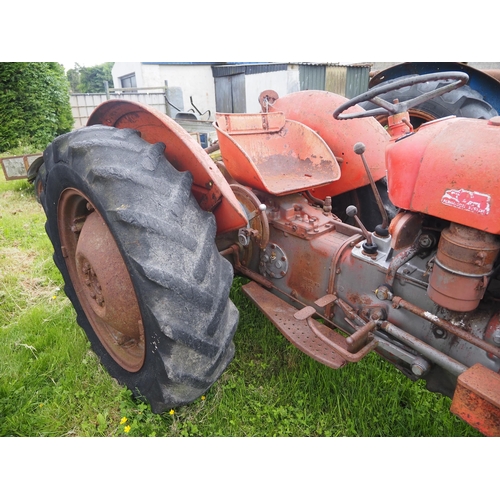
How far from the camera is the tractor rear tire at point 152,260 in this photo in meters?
Answer: 1.25

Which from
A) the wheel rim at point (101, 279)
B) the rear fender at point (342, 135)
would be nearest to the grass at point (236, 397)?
the wheel rim at point (101, 279)

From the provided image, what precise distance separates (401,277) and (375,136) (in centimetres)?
100

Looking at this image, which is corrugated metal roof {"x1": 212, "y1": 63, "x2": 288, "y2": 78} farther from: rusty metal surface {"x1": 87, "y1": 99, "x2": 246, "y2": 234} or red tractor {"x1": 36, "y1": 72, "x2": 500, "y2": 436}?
rusty metal surface {"x1": 87, "y1": 99, "x2": 246, "y2": 234}

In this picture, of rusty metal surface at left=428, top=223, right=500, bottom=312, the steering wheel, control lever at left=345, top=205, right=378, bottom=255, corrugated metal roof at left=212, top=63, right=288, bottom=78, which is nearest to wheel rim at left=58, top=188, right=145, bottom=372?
control lever at left=345, top=205, right=378, bottom=255

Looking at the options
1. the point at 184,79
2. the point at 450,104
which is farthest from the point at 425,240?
the point at 184,79

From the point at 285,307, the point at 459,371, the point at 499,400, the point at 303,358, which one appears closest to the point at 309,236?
the point at 285,307

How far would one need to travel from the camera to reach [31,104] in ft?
15.8

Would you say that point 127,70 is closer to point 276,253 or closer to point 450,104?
point 450,104

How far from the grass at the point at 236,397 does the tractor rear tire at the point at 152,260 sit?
229 mm

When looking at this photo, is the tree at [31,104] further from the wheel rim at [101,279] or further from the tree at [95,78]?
the tree at [95,78]

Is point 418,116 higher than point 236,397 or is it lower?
higher

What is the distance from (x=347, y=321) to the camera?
1.71m

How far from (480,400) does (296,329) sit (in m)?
0.78

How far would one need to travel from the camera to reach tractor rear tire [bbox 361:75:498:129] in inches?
100.0
